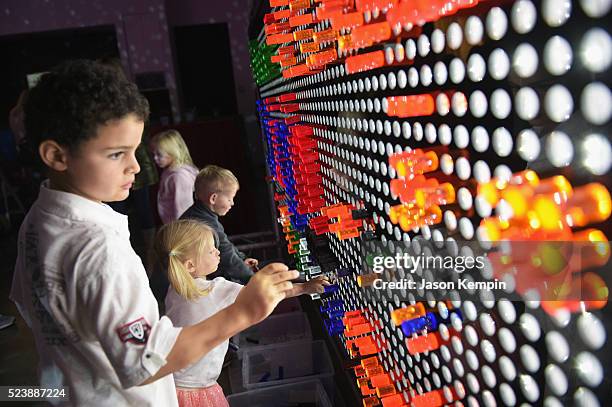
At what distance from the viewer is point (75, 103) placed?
950 millimetres

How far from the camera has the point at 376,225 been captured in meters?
1.16

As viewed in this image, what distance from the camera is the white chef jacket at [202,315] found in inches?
65.8

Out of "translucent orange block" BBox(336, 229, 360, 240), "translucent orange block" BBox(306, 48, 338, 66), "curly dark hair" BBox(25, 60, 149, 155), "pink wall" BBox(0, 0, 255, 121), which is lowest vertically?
"translucent orange block" BBox(336, 229, 360, 240)

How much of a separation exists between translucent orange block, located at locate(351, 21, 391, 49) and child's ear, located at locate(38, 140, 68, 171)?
572mm

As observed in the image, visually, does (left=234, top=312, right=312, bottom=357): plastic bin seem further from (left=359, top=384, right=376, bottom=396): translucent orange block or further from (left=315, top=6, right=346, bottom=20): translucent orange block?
(left=315, top=6, right=346, bottom=20): translucent orange block

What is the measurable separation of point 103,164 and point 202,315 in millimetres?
835

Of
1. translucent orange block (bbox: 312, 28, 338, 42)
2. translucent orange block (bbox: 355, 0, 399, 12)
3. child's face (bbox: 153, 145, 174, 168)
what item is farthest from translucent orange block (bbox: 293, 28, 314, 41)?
child's face (bbox: 153, 145, 174, 168)

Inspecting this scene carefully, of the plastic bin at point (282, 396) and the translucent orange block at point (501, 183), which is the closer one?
the translucent orange block at point (501, 183)

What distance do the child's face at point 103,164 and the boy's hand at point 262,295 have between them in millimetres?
329

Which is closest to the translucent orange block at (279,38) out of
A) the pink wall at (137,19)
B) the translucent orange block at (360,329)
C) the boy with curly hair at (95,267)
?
the boy with curly hair at (95,267)

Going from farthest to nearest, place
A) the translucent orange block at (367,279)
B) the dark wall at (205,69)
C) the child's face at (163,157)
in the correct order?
the dark wall at (205,69) < the child's face at (163,157) < the translucent orange block at (367,279)

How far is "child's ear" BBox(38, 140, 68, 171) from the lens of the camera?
0.97 metres

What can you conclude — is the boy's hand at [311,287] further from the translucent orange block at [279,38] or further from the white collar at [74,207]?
the translucent orange block at [279,38]

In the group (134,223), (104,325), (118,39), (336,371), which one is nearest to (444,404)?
(104,325)
